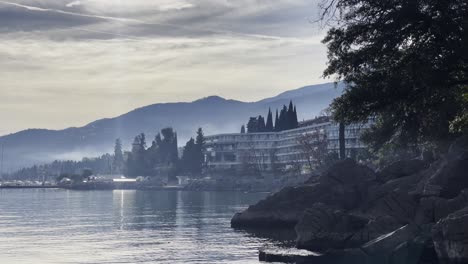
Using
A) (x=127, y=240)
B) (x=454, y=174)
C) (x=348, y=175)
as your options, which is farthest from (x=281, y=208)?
(x=454, y=174)

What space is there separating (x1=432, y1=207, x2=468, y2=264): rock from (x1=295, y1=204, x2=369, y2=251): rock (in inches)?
Answer: 405

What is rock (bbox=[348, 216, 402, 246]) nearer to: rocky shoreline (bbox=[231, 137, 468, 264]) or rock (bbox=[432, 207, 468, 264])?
rocky shoreline (bbox=[231, 137, 468, 264])

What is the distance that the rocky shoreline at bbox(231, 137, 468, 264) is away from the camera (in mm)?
49219

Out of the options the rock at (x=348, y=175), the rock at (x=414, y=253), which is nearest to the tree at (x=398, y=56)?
the rock at (x=414, y=253)

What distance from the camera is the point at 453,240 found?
1741 inches

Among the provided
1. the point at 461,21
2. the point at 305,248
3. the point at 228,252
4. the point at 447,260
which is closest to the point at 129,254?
the point at 228,252

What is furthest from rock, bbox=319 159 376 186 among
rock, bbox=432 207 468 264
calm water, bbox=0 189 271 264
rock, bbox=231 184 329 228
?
rock, bbox=432 207 468 264

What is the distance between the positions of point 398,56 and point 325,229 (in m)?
29.8

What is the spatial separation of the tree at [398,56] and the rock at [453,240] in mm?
11798

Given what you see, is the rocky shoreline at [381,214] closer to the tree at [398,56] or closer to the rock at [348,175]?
the rock at [348,175]

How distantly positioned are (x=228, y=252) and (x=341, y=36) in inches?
1301

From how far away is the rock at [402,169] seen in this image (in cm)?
8025

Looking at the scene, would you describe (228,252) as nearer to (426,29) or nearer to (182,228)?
(182,228)

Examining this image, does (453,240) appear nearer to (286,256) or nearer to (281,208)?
(286,256)
